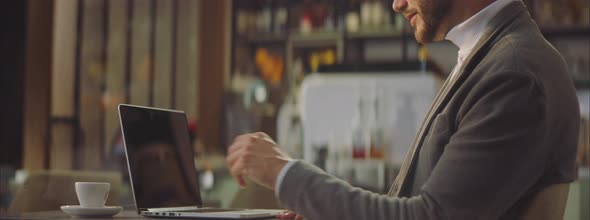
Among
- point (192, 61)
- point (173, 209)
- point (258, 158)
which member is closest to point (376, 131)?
point (192, 61)

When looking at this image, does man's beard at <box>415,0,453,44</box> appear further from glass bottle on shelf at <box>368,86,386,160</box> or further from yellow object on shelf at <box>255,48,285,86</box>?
yellow object on shelf at <box>255,48,285,86</box>

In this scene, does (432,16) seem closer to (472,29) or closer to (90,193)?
(472,29)

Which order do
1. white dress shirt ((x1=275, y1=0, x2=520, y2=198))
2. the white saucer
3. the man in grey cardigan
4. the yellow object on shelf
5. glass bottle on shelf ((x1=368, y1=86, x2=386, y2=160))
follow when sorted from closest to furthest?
1. the man in grey cardigan
2. white dress shirt ((x1=275, y1=0, x2=520, y2=198))
3. the white saucer
4. glass bottle on shelf ((x1=368, y1=86, x2=386, y2=160))
5. the yellow object on shelf

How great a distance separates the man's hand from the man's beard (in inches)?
12.4

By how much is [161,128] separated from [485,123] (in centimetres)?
67

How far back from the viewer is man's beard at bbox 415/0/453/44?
1274 mm

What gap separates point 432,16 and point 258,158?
35cm

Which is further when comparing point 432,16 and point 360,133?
point 360,133

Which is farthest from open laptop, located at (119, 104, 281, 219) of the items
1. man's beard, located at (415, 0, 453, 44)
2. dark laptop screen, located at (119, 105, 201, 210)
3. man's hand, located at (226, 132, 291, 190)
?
man's beard, located at (415, 0, 453, 44)

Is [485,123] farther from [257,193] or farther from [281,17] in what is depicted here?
[281,17]

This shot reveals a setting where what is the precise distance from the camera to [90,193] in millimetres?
1479

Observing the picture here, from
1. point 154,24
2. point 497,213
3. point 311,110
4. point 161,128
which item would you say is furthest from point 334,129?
point 497,213

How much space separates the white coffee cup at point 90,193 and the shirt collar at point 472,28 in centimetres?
64

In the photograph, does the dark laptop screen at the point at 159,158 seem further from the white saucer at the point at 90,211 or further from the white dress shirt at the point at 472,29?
the white dress shirt at the point at 472,29
